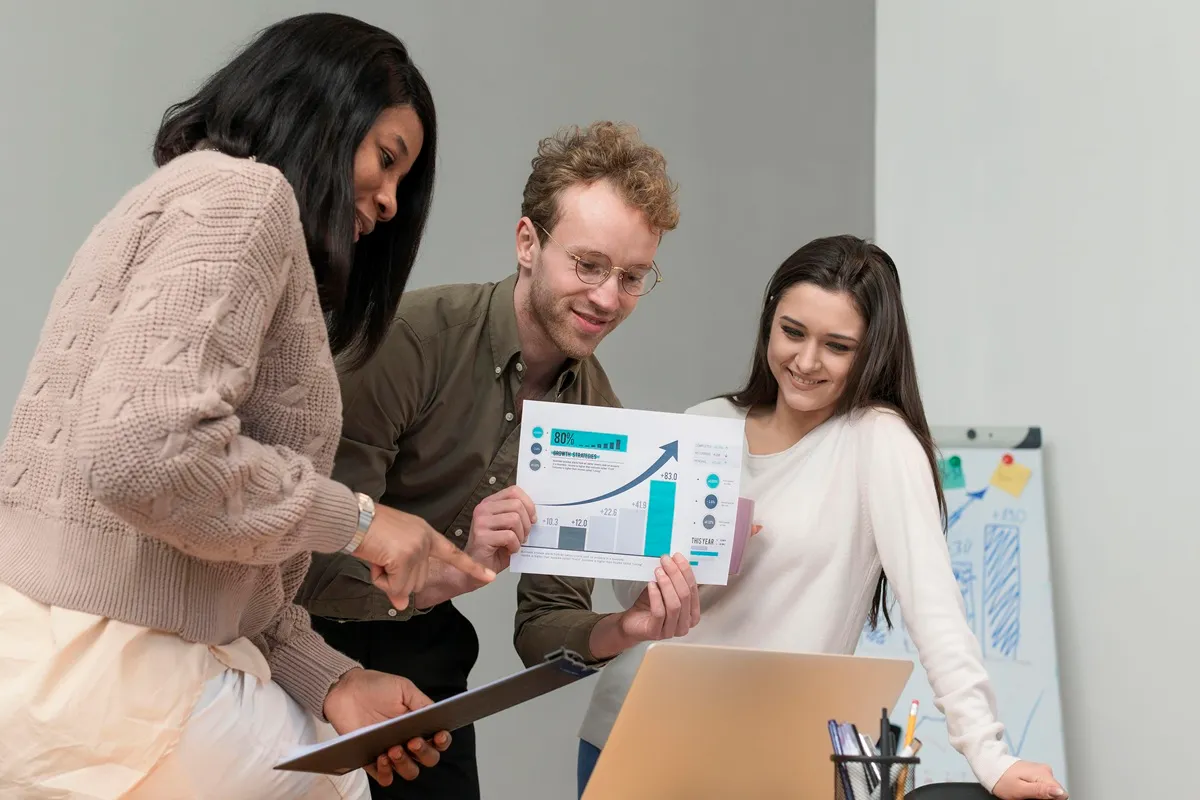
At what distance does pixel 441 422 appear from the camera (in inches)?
76.4

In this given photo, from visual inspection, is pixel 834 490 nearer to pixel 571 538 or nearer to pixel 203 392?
pixel 571 538

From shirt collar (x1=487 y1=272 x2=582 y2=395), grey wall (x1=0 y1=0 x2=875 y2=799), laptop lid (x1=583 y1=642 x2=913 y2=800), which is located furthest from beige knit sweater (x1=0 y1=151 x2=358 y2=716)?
grey wall (x1=0 y1=0 x2=875 y2=799)

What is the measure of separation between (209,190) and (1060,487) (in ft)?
7.91

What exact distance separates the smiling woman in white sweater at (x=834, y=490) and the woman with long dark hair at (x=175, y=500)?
2.33 ft

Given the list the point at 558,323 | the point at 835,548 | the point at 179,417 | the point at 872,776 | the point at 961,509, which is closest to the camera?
the point at 179,417

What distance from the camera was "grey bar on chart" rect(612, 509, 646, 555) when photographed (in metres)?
1.56

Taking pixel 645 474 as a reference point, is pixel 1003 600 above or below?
below

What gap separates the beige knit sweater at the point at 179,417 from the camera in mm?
954

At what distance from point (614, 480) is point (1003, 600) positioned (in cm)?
171

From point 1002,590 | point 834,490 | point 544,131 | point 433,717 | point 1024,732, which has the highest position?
point 544,131

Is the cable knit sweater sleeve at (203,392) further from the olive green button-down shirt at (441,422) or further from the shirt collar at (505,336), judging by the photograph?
the shirt collar at (505,336)

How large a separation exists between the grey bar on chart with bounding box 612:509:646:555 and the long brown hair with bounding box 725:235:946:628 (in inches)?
19.3

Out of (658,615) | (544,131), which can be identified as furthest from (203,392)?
(544,131)

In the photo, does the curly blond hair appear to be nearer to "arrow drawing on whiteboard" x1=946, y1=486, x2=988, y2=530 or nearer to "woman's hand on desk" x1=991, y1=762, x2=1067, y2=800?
"woman's hand on desk" x1=991, y1=762, x2=1067, y2=800
